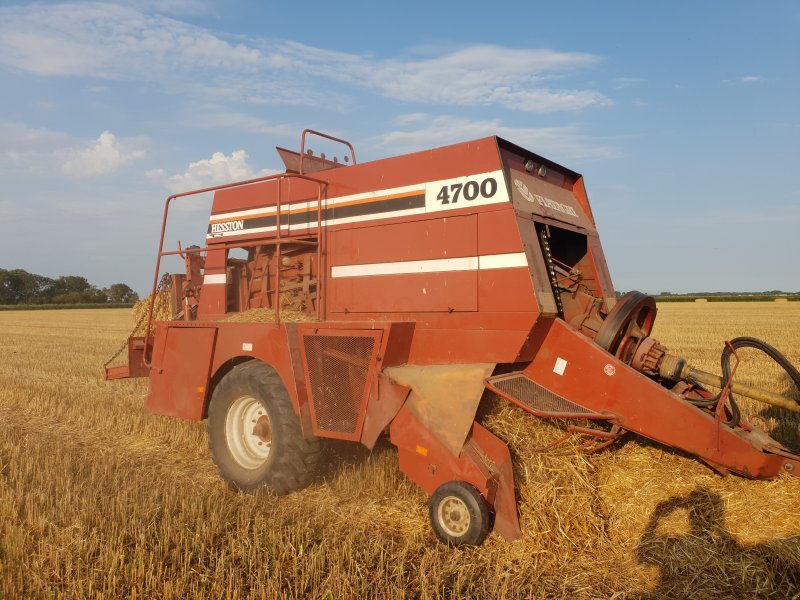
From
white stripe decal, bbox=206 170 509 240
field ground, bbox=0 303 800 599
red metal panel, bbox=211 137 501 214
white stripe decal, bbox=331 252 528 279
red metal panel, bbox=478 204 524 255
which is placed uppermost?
red metal panel, bbox=211 137 501 214

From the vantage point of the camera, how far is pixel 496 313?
427 cm

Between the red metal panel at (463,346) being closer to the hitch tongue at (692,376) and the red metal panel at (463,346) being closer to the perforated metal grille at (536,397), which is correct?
the perforated metal grille at (536,397)

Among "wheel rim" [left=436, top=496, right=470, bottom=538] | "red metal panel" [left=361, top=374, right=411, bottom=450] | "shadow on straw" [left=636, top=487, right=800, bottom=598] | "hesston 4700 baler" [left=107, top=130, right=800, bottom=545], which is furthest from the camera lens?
"red metal panel" [left=361, top=374, right=411, bottom=450]

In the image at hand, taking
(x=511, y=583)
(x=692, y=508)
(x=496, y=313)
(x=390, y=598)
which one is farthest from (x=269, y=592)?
(x=692, y=508)

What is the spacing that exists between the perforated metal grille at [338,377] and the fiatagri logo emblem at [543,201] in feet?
5.06

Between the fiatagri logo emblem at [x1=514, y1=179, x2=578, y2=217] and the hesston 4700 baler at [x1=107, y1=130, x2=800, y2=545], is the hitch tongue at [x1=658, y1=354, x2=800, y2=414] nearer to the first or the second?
the hesston 4700 baler at [x1=107, y1=130, x2=800, y2=545]

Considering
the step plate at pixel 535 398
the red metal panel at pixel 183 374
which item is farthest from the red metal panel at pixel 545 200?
the red metal panel at pixel 183 374

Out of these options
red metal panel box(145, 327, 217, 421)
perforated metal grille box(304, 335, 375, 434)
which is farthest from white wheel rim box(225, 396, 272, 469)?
perforated metal grille box(304, 335, 375, 434)

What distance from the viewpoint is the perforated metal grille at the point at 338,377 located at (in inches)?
181

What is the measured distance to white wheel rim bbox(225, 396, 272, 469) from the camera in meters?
5.35

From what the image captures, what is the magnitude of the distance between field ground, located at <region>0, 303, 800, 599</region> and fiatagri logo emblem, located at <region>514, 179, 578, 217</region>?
5.10 ft

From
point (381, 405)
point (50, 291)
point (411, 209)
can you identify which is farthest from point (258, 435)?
point (50, 291)

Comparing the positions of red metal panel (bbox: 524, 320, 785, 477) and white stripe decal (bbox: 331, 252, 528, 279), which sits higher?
white stripe decal (bbox: 331, 252, 528, 279)

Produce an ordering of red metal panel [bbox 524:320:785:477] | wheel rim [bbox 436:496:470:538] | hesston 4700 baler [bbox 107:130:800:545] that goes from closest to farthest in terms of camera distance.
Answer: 1. red metal panel [bbox 524:320:785:477]
2. wheel rim [bbox 436:496:470:538]
3. hesston 4700 baler [bbox 107:130:800:545]
